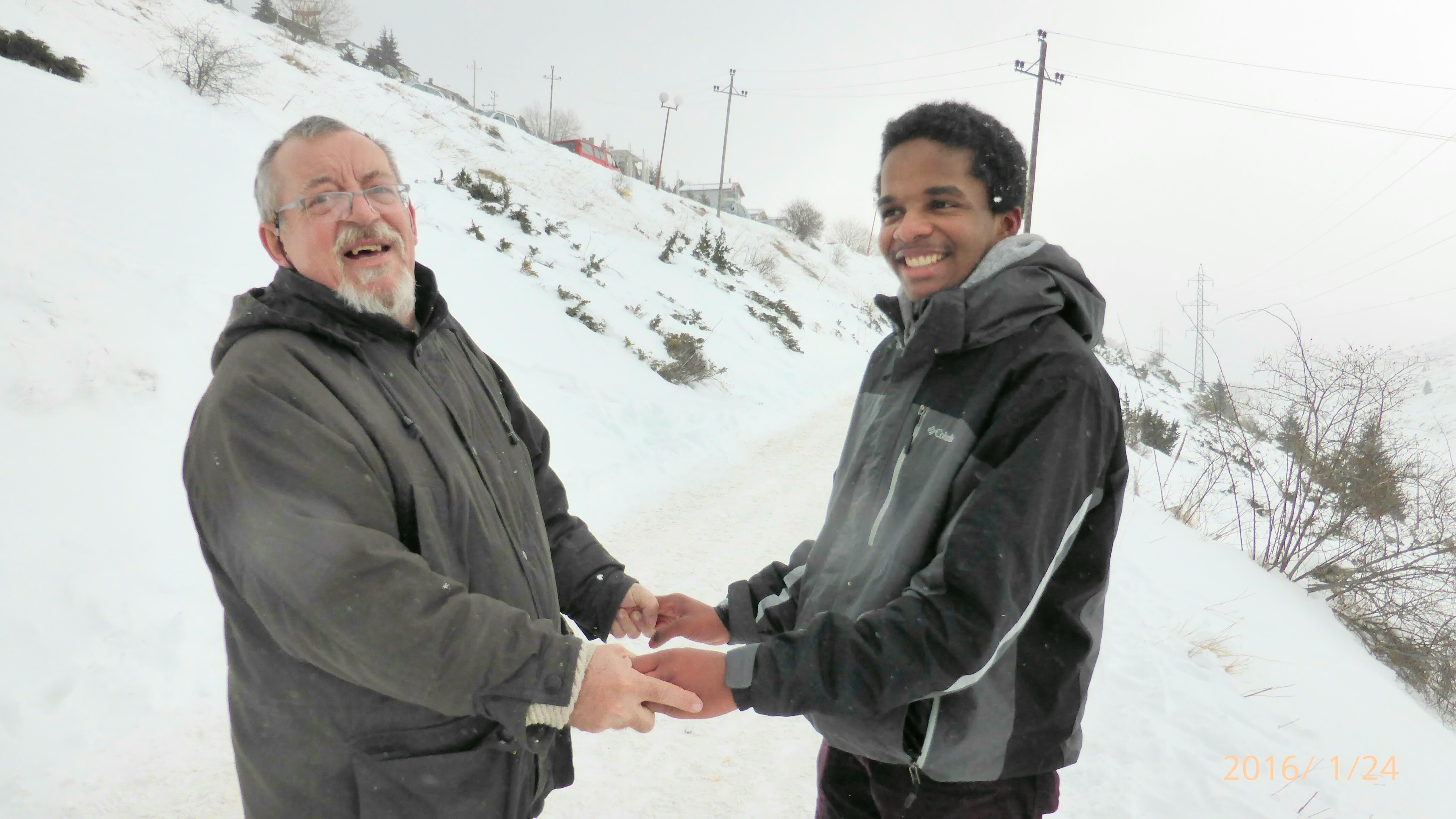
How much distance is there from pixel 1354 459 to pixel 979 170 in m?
7.31

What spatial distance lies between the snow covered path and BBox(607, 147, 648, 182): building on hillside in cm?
4143

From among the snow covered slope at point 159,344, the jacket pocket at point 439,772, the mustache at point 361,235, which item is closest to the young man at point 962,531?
the jacket pocket at point 439,772

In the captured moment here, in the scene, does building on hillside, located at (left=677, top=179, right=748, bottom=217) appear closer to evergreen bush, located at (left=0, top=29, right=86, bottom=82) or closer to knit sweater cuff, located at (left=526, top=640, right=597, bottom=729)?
evergreen bush, located at (left=0, top=29, right=86, bottom=82)

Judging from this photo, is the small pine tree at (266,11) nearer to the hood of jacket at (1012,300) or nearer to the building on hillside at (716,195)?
the building on hillside at (716,195)

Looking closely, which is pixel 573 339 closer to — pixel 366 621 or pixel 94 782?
pixel 94 782

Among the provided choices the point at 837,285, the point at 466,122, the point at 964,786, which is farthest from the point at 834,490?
the point at 837,285

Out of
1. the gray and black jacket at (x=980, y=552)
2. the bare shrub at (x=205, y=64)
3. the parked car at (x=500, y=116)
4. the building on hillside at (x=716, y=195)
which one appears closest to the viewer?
the gray and black jacket at (x=980, y=552)

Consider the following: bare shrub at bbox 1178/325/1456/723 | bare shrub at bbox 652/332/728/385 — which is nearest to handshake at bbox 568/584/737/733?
bare shrub at bbox 1178/325/1456/723

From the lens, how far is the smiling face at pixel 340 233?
175 cm

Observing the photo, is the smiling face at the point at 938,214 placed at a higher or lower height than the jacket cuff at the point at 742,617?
higher

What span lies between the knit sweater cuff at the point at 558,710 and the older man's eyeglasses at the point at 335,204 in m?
1.27

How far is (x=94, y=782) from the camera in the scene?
97.0 inches
